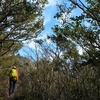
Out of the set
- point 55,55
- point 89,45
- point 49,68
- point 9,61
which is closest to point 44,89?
point 49,68

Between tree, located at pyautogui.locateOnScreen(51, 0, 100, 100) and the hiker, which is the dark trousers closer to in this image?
the hiker

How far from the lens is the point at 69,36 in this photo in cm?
1052

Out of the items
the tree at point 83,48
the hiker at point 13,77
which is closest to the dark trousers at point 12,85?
the hiker at point 13,77

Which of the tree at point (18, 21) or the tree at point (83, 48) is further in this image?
the tree at point (18, 21)

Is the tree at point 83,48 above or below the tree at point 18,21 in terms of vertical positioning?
below

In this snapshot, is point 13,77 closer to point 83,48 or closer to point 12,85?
point 12,85

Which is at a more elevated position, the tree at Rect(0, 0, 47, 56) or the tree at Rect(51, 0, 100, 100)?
the tree at Rect(0, 0, 47, 56)

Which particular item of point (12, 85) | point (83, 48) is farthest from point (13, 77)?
point (83, 48)

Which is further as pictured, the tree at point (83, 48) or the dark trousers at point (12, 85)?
the dark trousers at point (12, 85)

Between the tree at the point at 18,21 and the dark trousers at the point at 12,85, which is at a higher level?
the tree at the point at 18,21

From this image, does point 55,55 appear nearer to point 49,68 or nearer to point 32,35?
point 49,68

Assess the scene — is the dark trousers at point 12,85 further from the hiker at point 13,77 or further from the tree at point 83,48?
the tree at point 83,48

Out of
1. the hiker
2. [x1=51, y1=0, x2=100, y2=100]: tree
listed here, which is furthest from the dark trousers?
[x1=51, y1=0, x2=100, y2=100]: tree

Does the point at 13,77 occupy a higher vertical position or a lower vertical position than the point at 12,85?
higher
